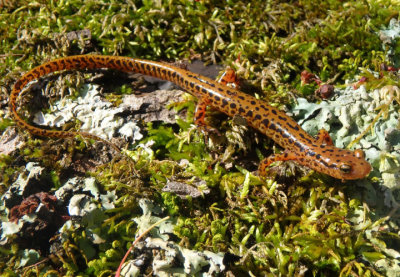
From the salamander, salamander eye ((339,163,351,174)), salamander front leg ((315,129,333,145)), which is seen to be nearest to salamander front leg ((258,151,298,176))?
the salamander

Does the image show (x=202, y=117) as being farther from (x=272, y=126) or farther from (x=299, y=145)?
(x=299, y=145)

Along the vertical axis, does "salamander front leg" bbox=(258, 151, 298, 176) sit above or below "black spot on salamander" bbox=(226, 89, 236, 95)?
below

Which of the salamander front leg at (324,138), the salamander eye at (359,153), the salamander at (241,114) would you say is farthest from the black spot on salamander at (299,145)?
the salamander eye at (359,153)

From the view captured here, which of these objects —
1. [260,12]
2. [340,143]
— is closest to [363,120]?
[340,143]

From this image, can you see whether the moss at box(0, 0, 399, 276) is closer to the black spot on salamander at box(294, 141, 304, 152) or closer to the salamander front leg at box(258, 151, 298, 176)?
the salamander front leg at box(258, 151, 298, 176)

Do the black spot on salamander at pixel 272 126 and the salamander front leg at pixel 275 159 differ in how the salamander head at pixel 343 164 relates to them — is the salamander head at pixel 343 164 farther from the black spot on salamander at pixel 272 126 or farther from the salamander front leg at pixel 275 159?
the black spot on salamander at pixel 272 126

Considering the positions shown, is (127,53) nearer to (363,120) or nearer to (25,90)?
(25,90)

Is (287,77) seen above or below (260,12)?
below
